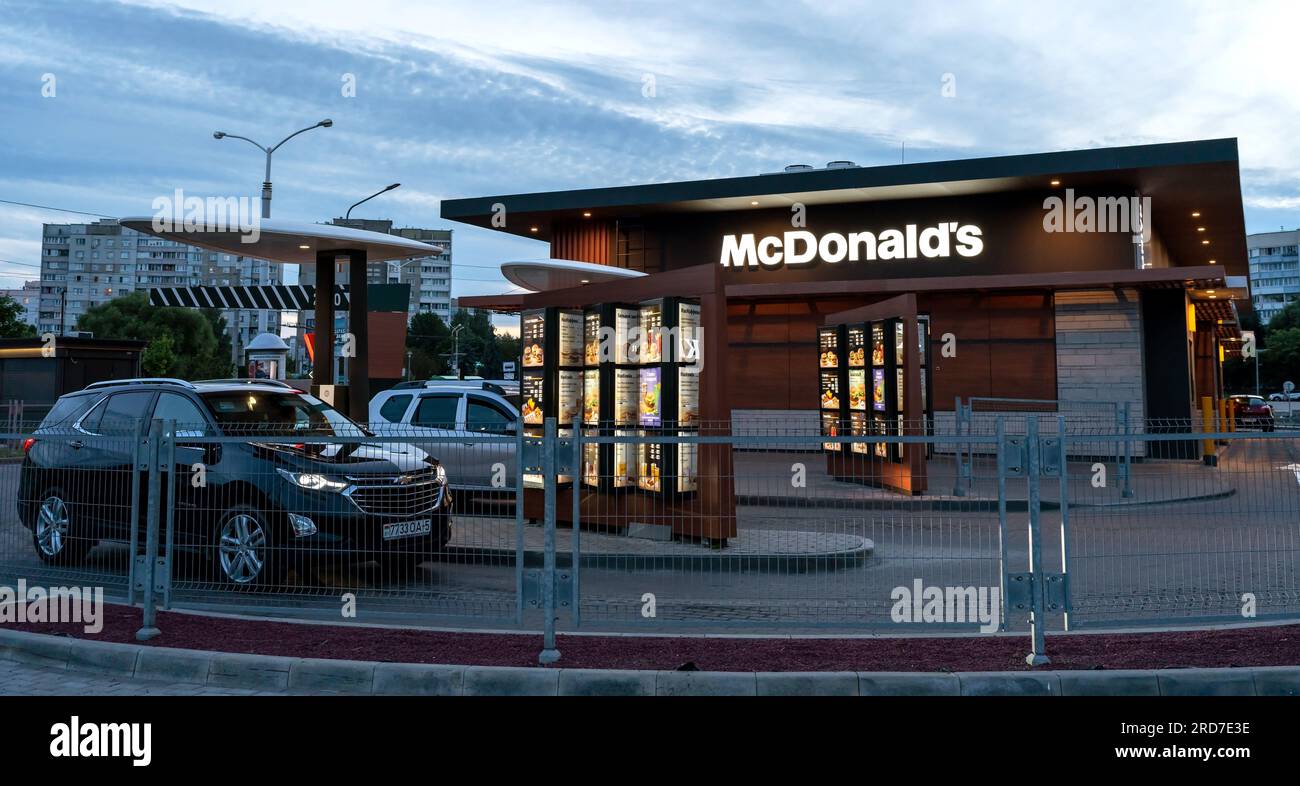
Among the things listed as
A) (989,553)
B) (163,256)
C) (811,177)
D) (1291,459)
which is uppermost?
(163,256)

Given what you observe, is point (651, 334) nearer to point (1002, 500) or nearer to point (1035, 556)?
point (1002, 500)

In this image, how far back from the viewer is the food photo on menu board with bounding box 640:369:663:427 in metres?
12.2

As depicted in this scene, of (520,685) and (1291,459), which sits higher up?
(1291,459)

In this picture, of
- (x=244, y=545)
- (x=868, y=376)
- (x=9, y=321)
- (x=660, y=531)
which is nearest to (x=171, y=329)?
(x=9, y=321)

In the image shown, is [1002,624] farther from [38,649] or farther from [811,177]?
[811,177]

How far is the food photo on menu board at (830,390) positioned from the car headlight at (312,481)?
13.4 metres

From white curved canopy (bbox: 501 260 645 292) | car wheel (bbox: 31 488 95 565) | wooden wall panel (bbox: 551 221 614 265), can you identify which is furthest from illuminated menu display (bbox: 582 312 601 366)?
wooden wall panel (bbox: 551 221 614 265)

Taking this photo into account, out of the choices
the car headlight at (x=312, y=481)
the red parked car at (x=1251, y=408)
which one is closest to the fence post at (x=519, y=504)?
the car headlight at (x=312, y=481)

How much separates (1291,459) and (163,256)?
162 m

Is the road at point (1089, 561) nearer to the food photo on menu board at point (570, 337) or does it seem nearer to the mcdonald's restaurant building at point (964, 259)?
the food photo on menu board at point (570, 337)

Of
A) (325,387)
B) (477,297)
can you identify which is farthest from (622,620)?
(477,297)

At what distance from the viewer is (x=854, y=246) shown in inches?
1139

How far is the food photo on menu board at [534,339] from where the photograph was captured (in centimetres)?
1430

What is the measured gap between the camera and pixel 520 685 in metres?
5.87
